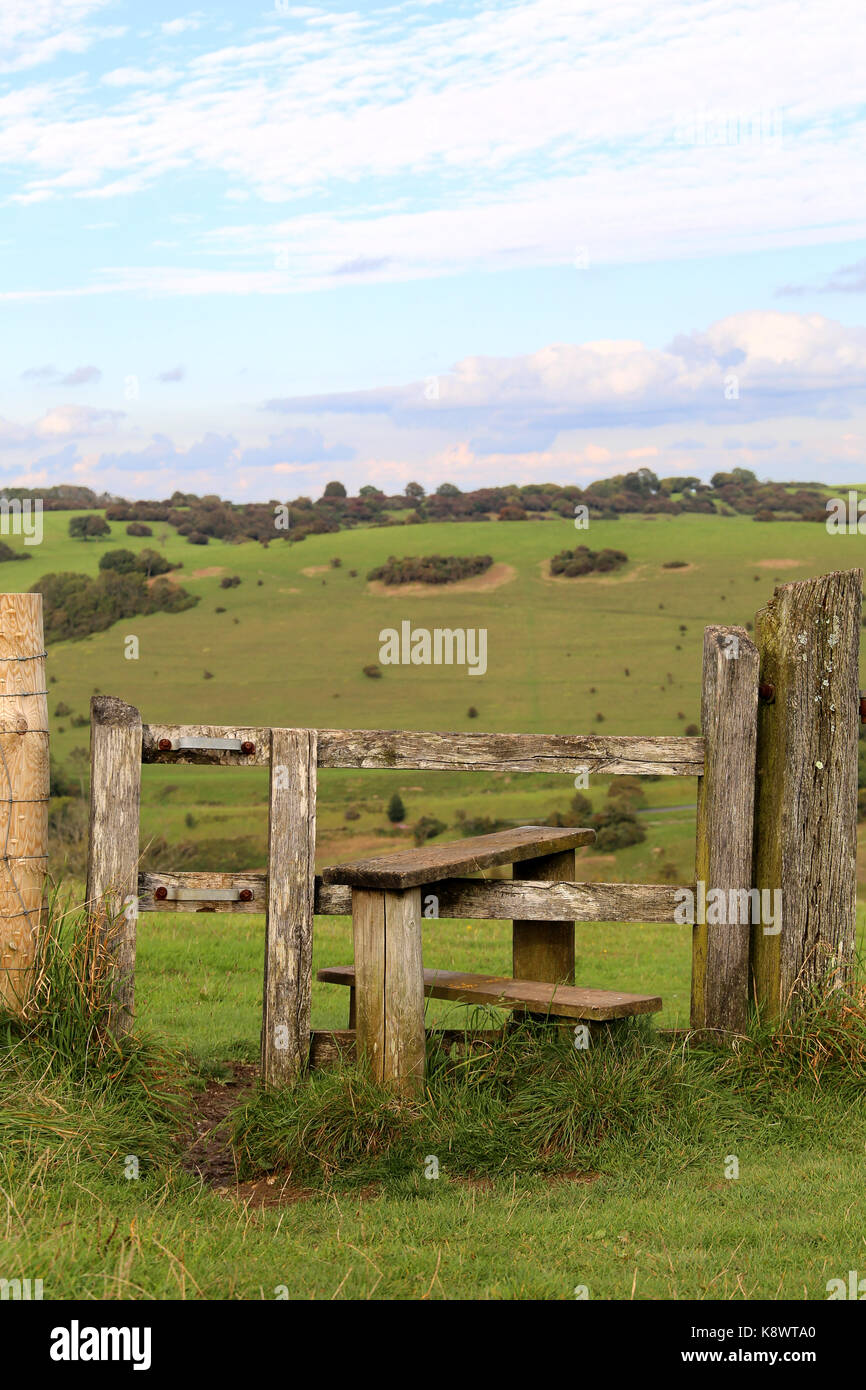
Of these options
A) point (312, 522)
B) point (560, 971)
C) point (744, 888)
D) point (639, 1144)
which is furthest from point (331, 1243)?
point (312, 522)

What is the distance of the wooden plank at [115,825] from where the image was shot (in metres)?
6.17

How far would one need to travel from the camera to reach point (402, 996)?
5.77m

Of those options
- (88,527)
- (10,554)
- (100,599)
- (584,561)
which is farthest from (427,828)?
(88,527)

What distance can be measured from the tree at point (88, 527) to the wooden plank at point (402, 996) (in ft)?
231

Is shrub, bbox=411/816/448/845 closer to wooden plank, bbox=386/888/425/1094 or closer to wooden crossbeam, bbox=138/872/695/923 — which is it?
wooden crossbeam, bbox=138/872/695/923

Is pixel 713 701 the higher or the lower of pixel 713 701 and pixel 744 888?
the higher

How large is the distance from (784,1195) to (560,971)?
6.20ft

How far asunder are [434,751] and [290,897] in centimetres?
108

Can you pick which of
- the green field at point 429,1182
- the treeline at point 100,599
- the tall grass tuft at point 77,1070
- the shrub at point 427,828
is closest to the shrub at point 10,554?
the treeline at point 100,599

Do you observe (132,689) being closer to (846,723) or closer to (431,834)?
(431,834)

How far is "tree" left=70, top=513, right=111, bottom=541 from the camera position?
72.8 metres

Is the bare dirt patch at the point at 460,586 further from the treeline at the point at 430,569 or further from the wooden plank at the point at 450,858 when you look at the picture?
the wooden plank at the point at 450,858

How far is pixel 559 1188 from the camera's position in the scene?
5.11 m

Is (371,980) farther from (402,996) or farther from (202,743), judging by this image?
(202,743)
